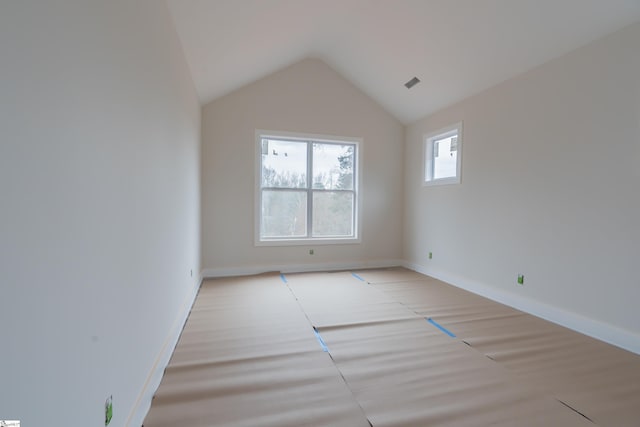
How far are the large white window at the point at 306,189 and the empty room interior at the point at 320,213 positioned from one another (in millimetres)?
38

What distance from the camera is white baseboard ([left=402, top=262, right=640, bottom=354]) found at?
2268 millimetres

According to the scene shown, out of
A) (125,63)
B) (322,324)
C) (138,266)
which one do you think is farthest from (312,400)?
(125,63)

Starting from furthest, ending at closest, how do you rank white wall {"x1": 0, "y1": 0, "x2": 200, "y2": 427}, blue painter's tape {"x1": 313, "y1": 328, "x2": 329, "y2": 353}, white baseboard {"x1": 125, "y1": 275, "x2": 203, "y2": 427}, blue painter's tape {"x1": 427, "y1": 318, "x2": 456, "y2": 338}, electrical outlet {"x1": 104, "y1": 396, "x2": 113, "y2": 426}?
blue painter's tape {"x1": 427, "y1": 318, "x2": 456, "y2": 338}
blue painter's tape {"x1": 313, "y1": 328, "x2": 329, "y2": 353}
white baseboard {"x1": 125, "y1": 275, "x2": 203, "y2": 427}
electrical outlet {"x1": 104, "y1": 396, "x2": 113, "y2": 426}
white wall {"x1": 0, "y1": 0, "x2": 200, "y2": 427}

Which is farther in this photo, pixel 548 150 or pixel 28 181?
pixel 548 150

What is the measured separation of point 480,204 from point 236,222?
3.52 metres

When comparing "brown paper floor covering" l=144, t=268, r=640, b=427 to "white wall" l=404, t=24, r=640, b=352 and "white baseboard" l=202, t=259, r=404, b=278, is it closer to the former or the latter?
"white wall" l=404, t=24, r=640, b=352

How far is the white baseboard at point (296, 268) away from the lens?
4.37 m

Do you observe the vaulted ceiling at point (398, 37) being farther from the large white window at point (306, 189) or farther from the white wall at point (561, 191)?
the large white window at point (306, 189)

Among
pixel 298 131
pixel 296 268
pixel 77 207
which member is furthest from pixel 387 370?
pixel 298 131

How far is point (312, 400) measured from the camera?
5.29 ft

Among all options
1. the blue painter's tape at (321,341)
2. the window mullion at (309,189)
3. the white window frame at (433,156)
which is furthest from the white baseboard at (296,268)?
the blue painter's tape at (321,341)

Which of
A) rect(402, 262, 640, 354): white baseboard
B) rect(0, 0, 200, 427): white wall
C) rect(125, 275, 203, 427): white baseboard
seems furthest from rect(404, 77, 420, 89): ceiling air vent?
rect(125, 275, 203, 427): white baseboard

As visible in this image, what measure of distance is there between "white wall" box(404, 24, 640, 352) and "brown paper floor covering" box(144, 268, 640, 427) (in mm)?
365

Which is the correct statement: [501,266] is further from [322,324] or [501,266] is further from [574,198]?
[322,324]
